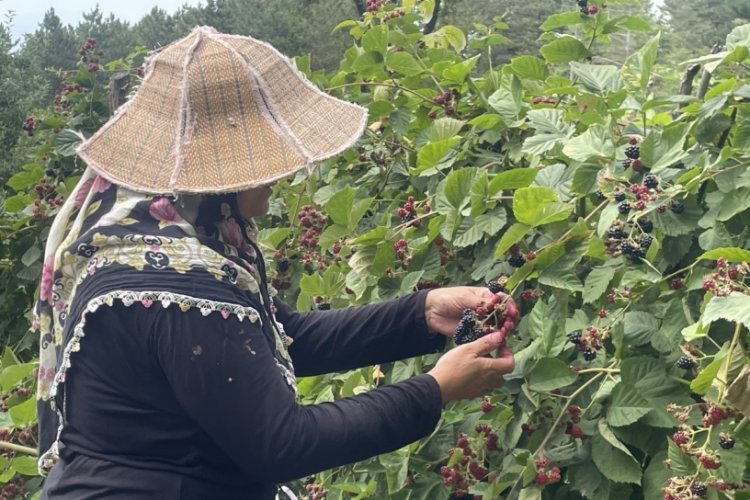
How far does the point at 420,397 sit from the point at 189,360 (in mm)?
387

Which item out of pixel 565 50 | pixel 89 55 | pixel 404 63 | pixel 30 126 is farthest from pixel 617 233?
pixel 30 126

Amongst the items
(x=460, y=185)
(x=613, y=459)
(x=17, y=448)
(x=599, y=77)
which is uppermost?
(x=599, y=77)

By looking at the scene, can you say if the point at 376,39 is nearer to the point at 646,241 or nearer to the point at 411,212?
the point at 411,212

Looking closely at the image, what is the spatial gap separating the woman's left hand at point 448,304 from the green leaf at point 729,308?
567 mm

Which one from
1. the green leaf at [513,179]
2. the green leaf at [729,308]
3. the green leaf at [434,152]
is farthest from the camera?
the green leaf at [434,152]

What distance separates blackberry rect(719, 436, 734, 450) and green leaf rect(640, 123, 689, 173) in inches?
19.5

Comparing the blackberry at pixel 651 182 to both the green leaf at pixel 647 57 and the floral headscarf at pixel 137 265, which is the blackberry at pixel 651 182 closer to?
the green leaf at pixel 647 57

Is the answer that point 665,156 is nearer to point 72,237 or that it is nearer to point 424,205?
point 424,205

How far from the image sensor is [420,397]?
1614 mm

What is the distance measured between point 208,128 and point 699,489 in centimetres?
92

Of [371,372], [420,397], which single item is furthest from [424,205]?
[420,397]

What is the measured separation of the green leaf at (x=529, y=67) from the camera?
7.57 ft

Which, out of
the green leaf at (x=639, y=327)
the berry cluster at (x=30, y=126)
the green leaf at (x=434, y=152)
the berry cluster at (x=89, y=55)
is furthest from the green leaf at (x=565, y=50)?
the berry cluster at (x=30, y=126)

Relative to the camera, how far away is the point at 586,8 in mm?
2309
